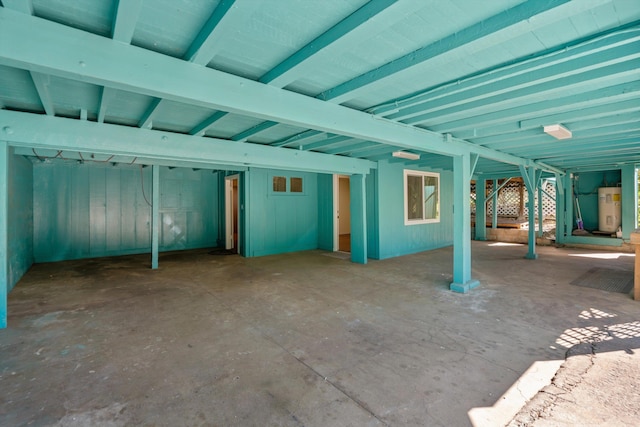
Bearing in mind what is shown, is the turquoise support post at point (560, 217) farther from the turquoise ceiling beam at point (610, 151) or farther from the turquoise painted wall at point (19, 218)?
the turquoise painted wall at point (19, 218)

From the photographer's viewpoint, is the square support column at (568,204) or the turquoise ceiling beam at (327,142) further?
the square support column at (568,204)

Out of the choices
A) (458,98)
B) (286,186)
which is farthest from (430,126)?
(286,186)

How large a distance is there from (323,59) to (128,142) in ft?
9.04

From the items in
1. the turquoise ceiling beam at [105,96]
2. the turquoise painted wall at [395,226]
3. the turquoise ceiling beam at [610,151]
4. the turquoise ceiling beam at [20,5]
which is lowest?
the turquoise painted wall at [395,226]

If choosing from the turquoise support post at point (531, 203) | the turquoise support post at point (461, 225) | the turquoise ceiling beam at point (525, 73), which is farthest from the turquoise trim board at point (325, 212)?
the turquoise ceiling beam at point (525, 73)

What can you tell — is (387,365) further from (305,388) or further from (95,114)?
(95,114)

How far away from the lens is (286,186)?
8.29 metres

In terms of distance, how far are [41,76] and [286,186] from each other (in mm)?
6169

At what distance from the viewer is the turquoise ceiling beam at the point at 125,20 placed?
1.46 meters

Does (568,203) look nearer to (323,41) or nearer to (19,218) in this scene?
(323,41)

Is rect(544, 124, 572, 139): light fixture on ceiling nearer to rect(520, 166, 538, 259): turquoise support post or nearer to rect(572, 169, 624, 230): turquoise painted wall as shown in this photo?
rect(520, 166, 538, 259): turquoise support post

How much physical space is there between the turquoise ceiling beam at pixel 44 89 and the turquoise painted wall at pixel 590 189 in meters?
12.6

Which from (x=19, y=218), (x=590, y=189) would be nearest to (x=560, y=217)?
(x=590, y=189)

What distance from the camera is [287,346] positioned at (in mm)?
2863
